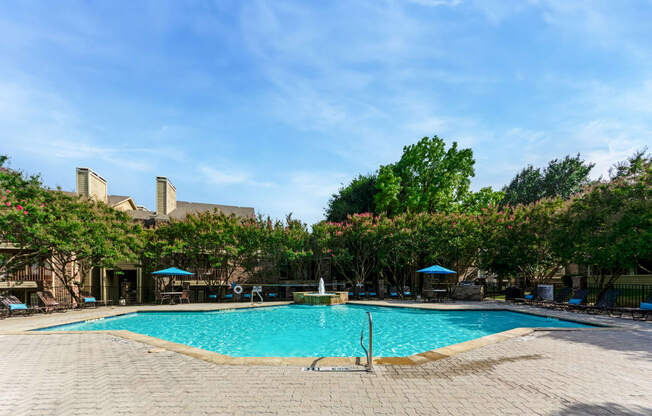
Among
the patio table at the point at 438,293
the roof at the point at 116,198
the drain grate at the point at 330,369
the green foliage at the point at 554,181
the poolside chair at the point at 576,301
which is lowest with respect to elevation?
the patio table at the point at 438,293

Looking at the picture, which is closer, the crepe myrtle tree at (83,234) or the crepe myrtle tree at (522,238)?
the crepe myrtle tree at (83,234)

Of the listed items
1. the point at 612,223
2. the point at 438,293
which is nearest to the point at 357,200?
the point at 438,293

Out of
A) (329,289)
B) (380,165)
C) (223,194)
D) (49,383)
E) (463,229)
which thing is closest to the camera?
(49,383)

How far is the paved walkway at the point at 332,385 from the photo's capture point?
4129mm

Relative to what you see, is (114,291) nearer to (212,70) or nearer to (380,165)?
(212,70)

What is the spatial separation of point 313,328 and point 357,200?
23.9m

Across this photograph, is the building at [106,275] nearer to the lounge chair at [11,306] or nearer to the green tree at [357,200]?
the lounge chair at [11,306]

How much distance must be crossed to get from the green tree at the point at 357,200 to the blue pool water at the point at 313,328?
17.8 meters

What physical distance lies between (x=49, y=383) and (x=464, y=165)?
31.5m

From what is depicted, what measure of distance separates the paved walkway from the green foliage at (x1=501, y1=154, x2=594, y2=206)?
36097 millimetres

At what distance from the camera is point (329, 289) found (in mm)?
23609

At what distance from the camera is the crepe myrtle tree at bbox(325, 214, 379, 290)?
21844 mm

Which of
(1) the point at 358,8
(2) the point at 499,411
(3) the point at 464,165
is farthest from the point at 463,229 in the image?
(2) the point at 499,411

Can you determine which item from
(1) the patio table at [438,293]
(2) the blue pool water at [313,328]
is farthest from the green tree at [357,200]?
(2) the blue pool water at [313,328]
